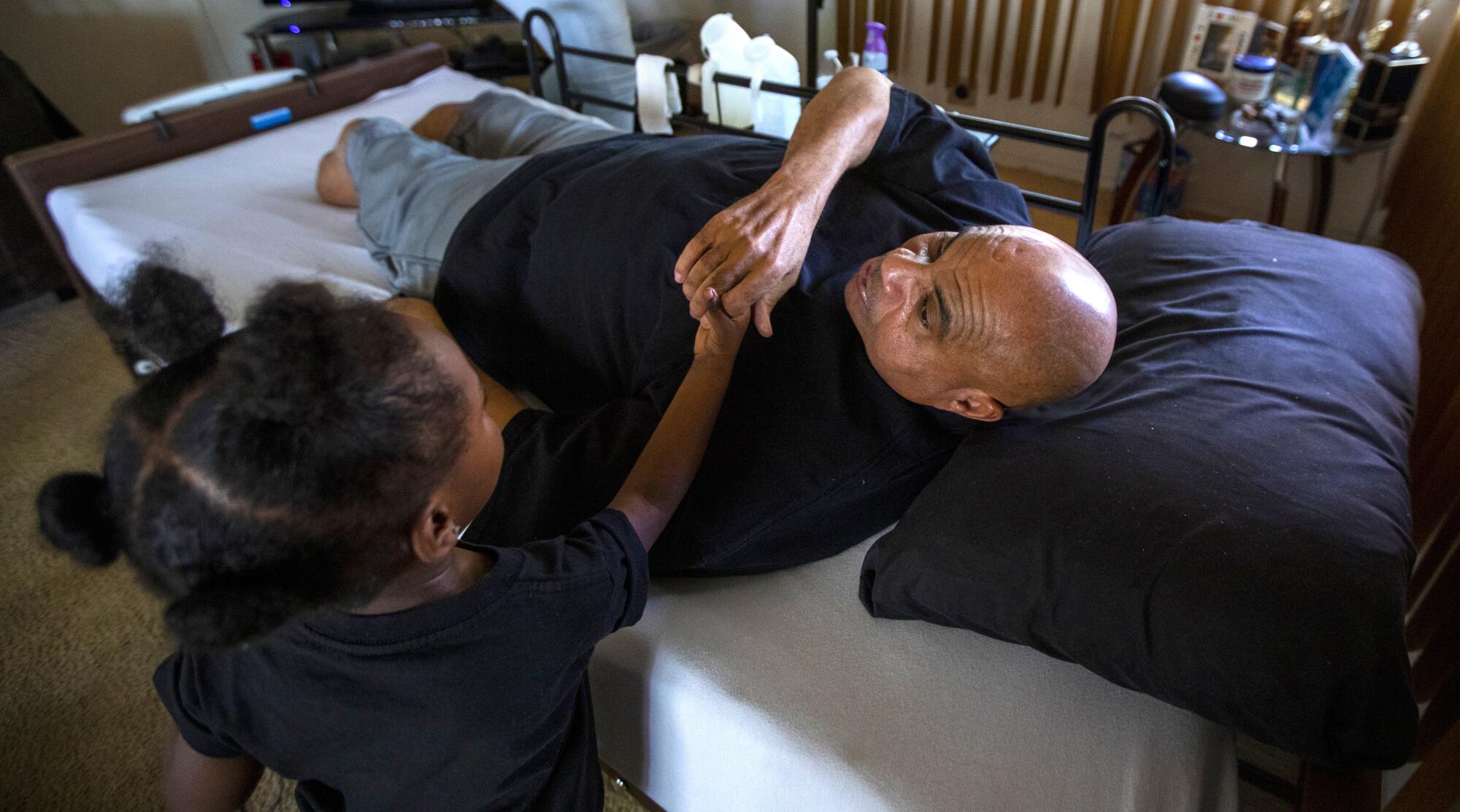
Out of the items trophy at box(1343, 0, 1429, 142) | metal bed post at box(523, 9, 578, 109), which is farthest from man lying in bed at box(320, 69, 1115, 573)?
trophy at box(1343, 0, 1429, 142)

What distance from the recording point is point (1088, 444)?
0.83 metres

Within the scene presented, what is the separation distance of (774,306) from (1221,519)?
565mm

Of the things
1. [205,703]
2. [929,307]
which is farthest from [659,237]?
[205,703]

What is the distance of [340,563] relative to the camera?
1.96 feet

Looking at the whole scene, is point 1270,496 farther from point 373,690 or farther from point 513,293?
point 513,293

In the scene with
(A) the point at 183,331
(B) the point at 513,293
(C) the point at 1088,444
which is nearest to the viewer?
(A) the point at 183,331

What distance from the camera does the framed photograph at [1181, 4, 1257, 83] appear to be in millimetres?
2105

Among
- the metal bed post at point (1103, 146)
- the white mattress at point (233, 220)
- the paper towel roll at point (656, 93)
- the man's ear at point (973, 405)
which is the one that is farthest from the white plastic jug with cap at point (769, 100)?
the man's ear at point (973, 405)

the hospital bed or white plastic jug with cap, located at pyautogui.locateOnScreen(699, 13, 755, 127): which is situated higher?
white plastic jug with cap, located at pyautogui.locateOnScreen(699, 13, 755, 127)

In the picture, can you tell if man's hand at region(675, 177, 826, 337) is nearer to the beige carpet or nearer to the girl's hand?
the girl's hand

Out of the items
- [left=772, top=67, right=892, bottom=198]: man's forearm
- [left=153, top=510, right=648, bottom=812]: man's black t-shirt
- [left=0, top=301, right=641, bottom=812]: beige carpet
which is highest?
[left=772, top=67, right=892, bottom=198]: man's forearm

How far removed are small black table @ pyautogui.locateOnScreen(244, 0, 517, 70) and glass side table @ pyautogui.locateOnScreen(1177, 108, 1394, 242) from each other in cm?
245

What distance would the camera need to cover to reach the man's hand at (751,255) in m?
0.95

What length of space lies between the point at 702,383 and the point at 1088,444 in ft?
1.46
